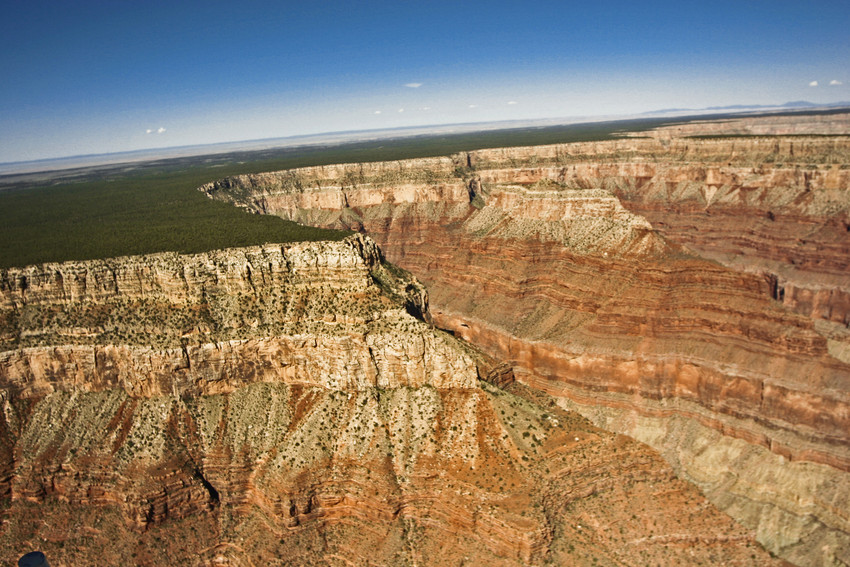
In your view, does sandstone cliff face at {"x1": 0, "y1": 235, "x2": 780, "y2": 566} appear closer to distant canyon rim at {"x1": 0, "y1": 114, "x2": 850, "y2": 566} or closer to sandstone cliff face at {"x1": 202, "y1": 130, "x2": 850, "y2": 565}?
distant canyon rim at {"x1": 0, "y1": 114, "x2": 850, "y2": 566}

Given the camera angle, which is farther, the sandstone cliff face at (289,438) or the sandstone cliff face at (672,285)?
the sandstone cliff face at (672,285)

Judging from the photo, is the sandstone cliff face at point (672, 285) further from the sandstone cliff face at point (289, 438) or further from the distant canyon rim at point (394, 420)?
the sandstone cliff face at point (289, 438)

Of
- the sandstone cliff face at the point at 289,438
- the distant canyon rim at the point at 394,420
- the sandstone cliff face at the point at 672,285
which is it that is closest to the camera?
the sandstone cliff face at the point at 289,438

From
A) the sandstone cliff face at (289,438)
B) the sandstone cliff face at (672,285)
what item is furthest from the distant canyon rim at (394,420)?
the sandstone cliff face at (672,285)

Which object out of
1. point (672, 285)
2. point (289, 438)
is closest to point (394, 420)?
point (289, 438)

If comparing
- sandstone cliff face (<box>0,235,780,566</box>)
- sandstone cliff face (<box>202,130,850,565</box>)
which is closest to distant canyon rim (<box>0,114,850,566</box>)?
sandstone cliff face (<box>0,235,780,566</box>)

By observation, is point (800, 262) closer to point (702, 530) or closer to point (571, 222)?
point (571, 222)

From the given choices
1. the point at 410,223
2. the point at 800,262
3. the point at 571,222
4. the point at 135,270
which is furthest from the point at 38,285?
the point at 800,262

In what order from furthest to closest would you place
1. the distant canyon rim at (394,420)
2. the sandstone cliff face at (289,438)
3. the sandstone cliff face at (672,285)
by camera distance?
the sandstone cliff face at (672,285) → the distant canyon rim at (394,420) → the sandstone cliff face at (289,438)
